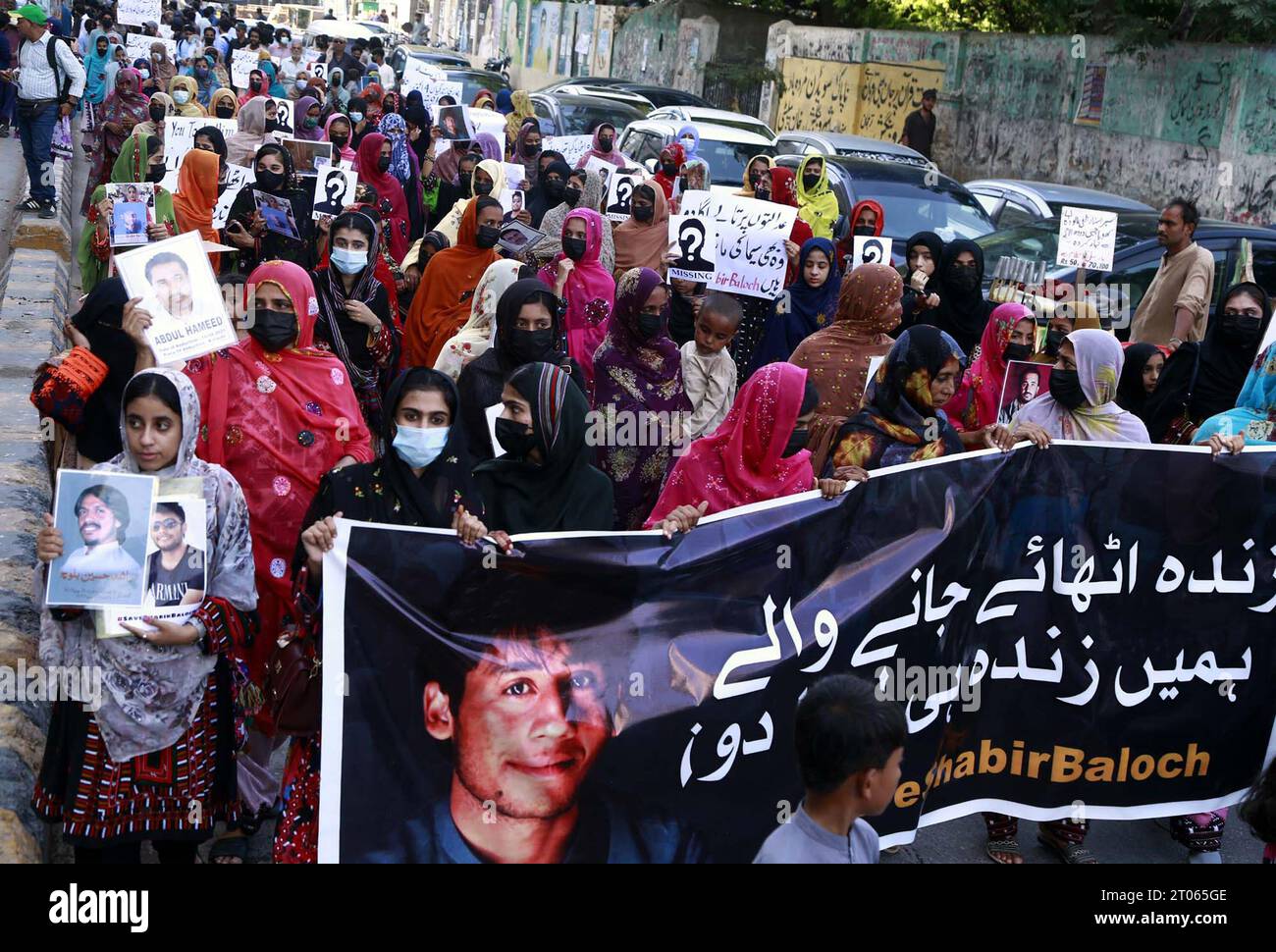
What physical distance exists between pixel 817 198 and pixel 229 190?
423 centimetres

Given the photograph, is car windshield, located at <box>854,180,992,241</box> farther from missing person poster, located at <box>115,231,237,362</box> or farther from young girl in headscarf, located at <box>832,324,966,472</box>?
missing person poster, located at <box>115,231,237,362</box>

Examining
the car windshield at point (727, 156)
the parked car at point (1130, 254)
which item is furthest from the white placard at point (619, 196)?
the car windshield at point (727, 156)

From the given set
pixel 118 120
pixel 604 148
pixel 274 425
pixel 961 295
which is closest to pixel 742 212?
pixel 961 295

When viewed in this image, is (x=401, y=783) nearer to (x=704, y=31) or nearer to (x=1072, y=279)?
(x=1072, y=279)

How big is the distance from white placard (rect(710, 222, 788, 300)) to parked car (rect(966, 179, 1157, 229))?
4.34 metres

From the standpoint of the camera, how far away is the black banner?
3539 mm

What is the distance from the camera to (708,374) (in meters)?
6.32

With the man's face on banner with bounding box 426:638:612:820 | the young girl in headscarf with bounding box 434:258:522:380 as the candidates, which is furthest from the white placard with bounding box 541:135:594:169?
the man's face on banner with bounding box 426:638:612:820

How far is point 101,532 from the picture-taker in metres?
3.32

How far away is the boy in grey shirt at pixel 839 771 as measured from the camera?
2551 millimetres

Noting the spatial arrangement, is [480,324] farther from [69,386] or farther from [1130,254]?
[1130,254]

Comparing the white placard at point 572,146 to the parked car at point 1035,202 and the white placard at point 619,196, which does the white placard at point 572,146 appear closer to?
the white placard at point 619,196

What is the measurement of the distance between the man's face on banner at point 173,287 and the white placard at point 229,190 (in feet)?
12.5

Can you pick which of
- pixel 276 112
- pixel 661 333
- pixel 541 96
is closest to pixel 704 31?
pixel 541 96
